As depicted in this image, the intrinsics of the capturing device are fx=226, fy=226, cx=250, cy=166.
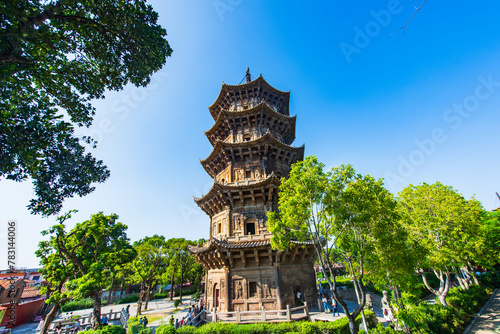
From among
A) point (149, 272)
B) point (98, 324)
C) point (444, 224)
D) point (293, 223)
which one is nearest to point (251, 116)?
point (293, 223)

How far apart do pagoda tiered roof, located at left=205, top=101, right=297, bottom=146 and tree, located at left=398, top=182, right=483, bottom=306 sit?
14.7 meters

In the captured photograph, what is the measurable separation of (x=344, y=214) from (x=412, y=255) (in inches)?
214

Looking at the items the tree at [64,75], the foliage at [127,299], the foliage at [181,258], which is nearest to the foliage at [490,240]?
the tree at [64,75]

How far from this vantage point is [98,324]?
57.3 feet

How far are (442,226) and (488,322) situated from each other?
694cm

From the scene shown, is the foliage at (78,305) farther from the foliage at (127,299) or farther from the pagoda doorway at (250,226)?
the pagoda doorway at (250,226)

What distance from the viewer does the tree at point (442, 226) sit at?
1780 centimetres

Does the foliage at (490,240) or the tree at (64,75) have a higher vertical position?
the tree at (64,75)

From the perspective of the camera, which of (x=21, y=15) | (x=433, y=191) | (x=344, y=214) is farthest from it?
(x=433, y=191)

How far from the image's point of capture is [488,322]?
54.1 feet

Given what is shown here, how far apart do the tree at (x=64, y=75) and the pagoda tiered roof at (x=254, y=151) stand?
12.4 metres

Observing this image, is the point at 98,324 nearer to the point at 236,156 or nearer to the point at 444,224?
the point at 236,156

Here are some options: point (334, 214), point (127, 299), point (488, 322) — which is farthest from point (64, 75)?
point (127, 299)

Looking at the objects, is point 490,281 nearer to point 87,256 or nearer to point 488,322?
point 488,322
